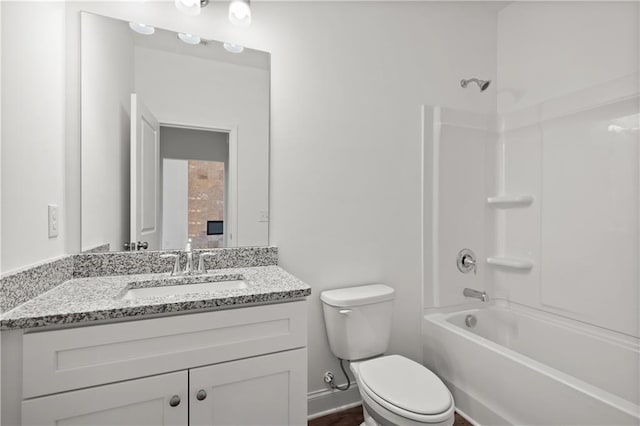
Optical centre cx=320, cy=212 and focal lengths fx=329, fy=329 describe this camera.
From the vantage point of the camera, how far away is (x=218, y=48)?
1.61m

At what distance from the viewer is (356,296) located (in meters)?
1.72

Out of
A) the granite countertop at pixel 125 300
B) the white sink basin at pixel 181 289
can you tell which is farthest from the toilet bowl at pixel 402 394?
the white sink basin at pixel 181 289

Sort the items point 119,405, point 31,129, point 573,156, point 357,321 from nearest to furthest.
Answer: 1. point 119,405
2. point 31,129
3. point 357,321
4. point 573,156

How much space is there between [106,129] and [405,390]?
5.63ft

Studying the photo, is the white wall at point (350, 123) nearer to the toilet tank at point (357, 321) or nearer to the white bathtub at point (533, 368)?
the toilet tank at point (357, 321)

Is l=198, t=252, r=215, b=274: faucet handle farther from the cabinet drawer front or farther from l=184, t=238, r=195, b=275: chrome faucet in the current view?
the cabinet drawer front

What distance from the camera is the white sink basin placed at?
4.32 ft

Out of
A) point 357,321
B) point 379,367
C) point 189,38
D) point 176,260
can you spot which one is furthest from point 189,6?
point 379,367

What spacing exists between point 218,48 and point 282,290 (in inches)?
47.9

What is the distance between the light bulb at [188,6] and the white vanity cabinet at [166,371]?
1.30 meters

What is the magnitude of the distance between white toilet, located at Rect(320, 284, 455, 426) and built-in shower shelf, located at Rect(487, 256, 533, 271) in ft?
3.22

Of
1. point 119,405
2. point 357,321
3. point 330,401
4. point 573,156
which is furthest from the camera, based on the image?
point 573,156

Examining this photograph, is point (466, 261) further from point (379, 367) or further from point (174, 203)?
point (174, 203)

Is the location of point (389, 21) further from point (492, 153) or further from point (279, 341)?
point (279, 341)
